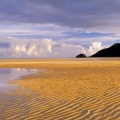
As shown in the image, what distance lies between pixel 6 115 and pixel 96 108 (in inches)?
128

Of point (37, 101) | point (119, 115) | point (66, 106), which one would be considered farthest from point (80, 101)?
point (119, 115)

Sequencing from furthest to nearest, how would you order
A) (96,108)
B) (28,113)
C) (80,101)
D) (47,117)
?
(80,101) < (96,108) < (28,113) < (47,117)

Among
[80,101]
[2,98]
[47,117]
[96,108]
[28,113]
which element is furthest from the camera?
[2,98]

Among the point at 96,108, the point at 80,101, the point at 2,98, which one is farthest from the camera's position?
the point at 2,98

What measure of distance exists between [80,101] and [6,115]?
346cm

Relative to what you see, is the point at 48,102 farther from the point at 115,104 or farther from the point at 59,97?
the point at 115,104

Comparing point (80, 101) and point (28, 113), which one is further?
point (80, 101)

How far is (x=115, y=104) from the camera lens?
8969 mm

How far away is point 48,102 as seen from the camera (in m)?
9.47

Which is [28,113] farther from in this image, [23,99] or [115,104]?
[115,104]

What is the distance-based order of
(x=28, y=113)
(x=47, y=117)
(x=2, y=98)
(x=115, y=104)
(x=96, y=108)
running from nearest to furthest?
(x=47, y=117)
(x=28, y=113)
(x=96, y=108)
(x=115, y=104)
(x=2, y=98)

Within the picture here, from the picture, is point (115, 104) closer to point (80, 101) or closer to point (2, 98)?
point (80, 101)

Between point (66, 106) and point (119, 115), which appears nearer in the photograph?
point (119, 115)

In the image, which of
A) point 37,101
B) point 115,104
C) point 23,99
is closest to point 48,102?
point 37,101
